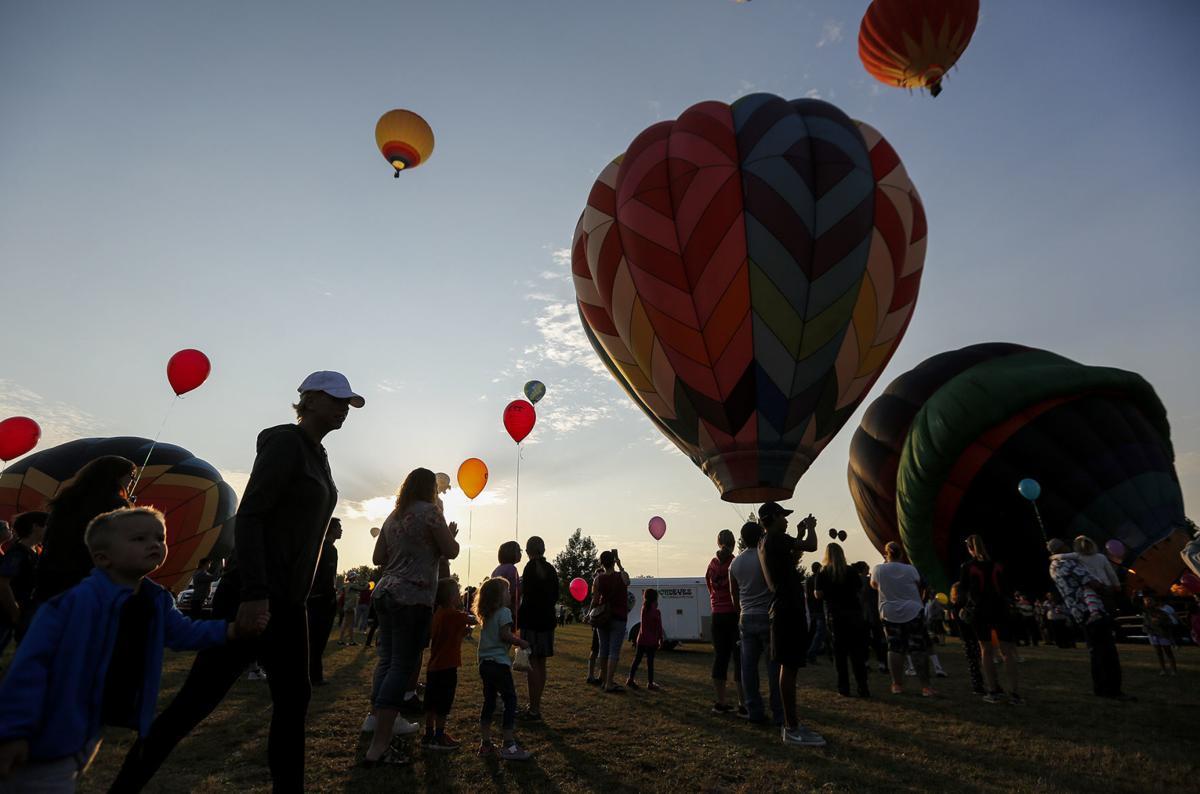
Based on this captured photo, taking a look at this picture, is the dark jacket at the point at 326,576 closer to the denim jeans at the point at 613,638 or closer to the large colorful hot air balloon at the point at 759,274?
the denim jeans at the point at 613,638

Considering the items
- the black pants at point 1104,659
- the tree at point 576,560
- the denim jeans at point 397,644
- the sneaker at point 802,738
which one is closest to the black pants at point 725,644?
the sneaker at point 802,738

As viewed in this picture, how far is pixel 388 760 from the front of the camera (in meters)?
4.40

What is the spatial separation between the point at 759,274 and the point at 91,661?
1128 cm

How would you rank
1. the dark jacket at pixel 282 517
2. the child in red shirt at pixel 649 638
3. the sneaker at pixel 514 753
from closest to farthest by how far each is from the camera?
the dark jacket at pixel 282 517
the sneaker at pixel 514 753
the child in red shirt at pixel 649 638

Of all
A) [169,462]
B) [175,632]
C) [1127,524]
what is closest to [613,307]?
[175,632]

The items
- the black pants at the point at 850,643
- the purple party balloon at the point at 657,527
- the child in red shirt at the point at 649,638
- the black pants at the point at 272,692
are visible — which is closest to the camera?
the black pants at the point at 272,692

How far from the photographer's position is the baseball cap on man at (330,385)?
11.2ft

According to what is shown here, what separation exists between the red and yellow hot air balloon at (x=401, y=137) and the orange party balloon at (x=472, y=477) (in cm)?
654

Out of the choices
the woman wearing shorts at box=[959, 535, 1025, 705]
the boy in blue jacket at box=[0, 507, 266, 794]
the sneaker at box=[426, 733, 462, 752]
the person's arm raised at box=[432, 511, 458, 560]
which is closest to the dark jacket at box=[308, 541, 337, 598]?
the sneaker at box=[426, 733, 462, 752]

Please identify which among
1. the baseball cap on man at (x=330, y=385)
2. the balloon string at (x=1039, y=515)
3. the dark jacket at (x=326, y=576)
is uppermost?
the balloon string at (x=1039, y=515)

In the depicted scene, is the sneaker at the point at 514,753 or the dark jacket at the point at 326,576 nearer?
the sneaker at the point at 514,753

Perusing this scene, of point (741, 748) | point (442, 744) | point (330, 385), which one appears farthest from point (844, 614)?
point (330, 385)

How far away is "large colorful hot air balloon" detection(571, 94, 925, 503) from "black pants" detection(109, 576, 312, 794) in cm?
997

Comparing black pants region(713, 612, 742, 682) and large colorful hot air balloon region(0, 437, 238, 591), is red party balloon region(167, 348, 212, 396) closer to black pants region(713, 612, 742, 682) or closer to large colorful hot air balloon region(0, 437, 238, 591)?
large colorful hot air balloon region(0, 437, 238, 591)
